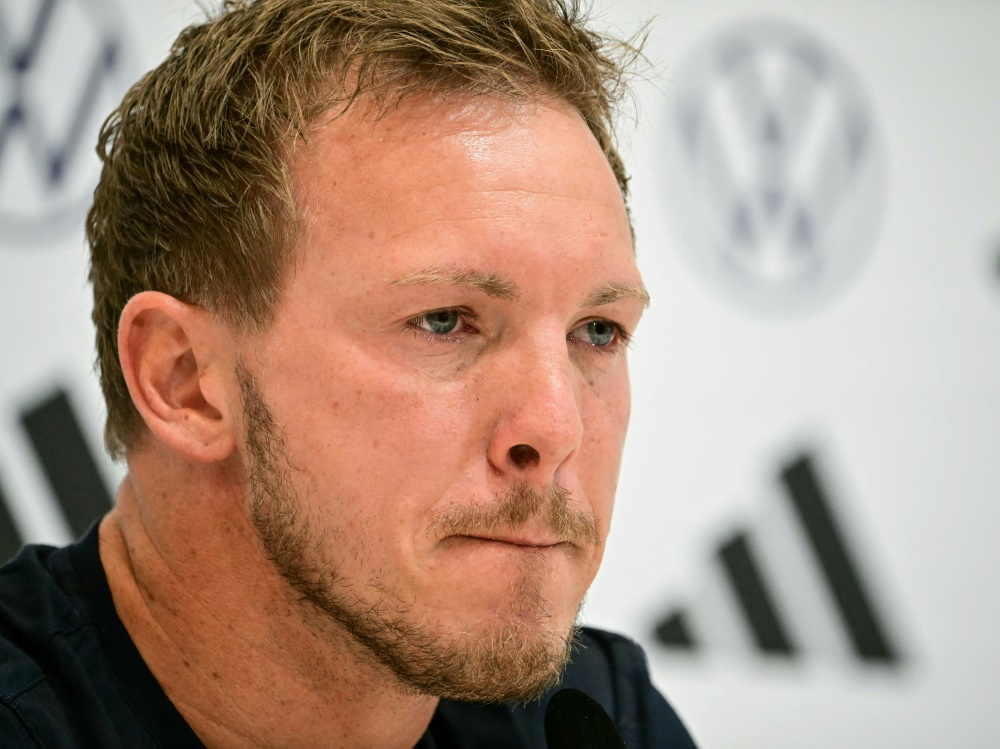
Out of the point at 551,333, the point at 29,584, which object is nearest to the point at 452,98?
the point at 551,333

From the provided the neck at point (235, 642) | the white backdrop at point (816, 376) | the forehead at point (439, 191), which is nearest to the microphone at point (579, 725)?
the neck at point (235, 642)

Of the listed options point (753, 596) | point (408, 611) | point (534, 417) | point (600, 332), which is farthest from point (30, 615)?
point (753, 596)

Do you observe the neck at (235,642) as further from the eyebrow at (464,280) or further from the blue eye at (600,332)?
the blue eye at (600,332)

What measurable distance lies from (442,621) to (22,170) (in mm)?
2078

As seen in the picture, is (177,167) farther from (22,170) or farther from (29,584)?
(22,170)

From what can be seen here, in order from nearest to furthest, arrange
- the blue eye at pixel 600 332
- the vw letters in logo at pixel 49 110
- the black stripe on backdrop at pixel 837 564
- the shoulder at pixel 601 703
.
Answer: the blue eye at pixel 600 332, the shoulder at pixel 601 703, the vw letters in logo at pixel 49 110, the black stripe on backdrop at pixel 837 564

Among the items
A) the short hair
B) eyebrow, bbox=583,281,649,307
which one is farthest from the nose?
the short hair

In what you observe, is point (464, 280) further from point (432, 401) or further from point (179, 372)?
point (179, 372)

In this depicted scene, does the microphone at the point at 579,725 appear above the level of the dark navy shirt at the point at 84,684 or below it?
below

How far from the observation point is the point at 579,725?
1432 mm

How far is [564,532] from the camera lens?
4.62ft

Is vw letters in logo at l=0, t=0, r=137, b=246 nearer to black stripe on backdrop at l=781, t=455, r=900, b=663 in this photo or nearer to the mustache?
the mustache

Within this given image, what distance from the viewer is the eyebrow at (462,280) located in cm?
137

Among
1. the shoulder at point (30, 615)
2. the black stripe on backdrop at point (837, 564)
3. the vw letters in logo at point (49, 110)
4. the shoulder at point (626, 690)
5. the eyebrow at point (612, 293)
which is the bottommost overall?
the black stripe on backdrop at point (837, 564)
